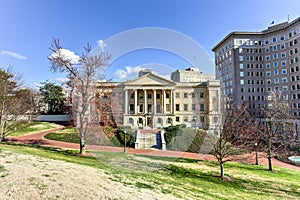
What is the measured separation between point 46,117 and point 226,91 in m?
47.7

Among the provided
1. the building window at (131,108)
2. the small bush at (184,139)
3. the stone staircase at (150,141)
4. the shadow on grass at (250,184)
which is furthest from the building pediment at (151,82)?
the shadow on grass at (250,184)

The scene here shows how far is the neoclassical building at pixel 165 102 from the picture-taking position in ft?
113

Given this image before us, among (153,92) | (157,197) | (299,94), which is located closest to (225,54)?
(299,94)

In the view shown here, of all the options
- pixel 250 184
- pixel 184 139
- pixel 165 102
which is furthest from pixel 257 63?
pixel 250 184

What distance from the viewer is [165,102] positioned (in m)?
36.5

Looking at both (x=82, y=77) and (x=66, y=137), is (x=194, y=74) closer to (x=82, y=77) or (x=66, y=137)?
(x=82, y=77)

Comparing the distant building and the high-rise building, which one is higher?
the high-rise building

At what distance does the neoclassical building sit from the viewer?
34562 millimetres

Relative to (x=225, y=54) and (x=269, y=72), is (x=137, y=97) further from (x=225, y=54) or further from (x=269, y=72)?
(x=269, y=72)

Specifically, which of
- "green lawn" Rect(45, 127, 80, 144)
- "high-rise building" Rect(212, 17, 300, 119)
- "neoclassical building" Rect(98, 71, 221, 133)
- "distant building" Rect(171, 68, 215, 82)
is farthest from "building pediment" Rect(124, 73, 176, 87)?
"distant building" Rect(171, 68, 215, 82)

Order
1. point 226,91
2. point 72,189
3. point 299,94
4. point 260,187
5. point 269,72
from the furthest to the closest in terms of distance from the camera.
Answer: point 226,91
point 269,72
point 299,94
point 260,187
point 72,189

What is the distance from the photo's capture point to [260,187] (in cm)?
974

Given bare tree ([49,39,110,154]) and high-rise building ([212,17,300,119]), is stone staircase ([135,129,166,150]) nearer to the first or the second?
bare tree ([49,39,110,154])

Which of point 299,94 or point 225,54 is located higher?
point 225,54
